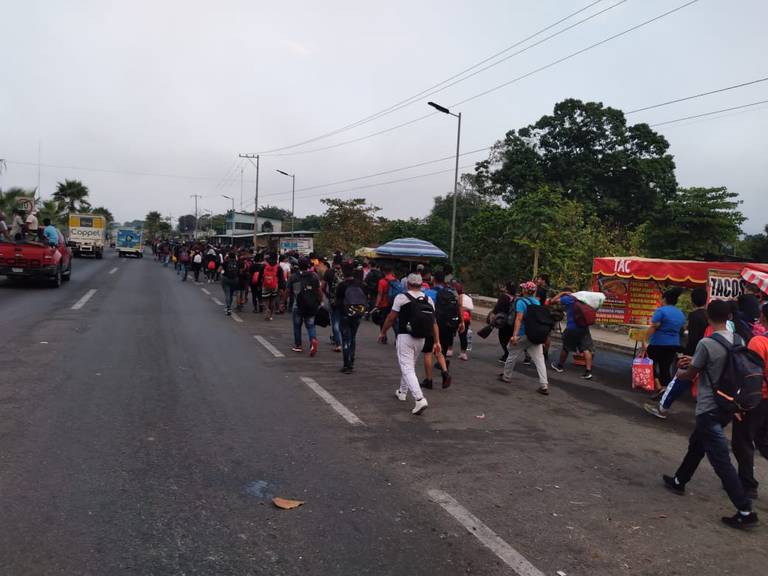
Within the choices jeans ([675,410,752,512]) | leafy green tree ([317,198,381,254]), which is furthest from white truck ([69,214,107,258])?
jeans ([675,410,752,512])

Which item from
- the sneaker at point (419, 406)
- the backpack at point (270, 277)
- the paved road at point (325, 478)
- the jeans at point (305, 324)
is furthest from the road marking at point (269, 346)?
the sneaker at point (419, 406)

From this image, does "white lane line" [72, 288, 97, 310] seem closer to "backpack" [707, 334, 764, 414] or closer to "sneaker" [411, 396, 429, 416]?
"sneaker" [411, 396, 429, 416]

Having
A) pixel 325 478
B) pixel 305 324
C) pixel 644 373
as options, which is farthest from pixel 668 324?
pixel 325 478

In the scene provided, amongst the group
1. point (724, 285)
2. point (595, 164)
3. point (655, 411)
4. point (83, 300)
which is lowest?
point (655, 411)

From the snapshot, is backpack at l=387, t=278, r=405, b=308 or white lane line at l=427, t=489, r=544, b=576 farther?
backpack at l=387, t=278, r=405, b=308

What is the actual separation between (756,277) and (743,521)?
623 centimetres

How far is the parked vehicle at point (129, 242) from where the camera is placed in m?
48.4

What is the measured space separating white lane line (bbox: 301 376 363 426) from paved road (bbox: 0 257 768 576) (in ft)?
0.24

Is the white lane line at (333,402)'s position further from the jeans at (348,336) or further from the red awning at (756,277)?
the red awning at (756,277)

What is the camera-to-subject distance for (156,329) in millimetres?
11234

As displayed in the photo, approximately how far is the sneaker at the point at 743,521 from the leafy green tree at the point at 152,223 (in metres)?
127

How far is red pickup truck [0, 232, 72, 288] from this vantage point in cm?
1677

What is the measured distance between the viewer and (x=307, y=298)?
9.63 meters

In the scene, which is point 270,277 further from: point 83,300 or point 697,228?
point 697,228
